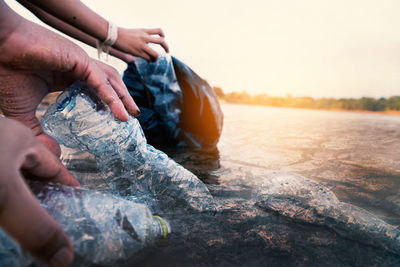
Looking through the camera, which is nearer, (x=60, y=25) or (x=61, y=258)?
(x=61, y=258)

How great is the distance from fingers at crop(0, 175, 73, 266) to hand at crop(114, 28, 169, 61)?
1.40m

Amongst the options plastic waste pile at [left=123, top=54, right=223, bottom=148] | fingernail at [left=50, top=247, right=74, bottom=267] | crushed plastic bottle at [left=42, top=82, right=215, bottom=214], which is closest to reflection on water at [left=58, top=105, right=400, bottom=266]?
crushed plastic bottle at [left=42, top=82, right=215, bottom=214]

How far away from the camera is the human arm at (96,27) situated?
1.21 meters

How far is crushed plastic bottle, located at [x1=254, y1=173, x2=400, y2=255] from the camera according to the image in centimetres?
93

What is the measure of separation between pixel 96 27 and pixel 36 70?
60 centimetres

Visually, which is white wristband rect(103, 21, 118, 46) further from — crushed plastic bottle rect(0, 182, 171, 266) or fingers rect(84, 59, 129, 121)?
crushed plastic bottle rect(0, 182, 171, 266)

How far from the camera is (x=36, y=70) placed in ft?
3.19

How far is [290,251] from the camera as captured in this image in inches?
33.2

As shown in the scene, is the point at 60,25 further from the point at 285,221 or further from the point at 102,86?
the point at 285,221

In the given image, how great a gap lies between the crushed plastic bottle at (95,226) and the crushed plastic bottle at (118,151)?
1.21ft

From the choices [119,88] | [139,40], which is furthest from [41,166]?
[139,40]

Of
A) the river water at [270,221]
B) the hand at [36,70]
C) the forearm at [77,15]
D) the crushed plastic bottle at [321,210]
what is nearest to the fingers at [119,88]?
the hand at [36,70]

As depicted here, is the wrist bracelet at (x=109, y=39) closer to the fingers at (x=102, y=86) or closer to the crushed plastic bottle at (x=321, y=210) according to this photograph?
the fingers at (x=102, y=86)

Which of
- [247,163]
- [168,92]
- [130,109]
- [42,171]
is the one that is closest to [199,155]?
[247,163]
